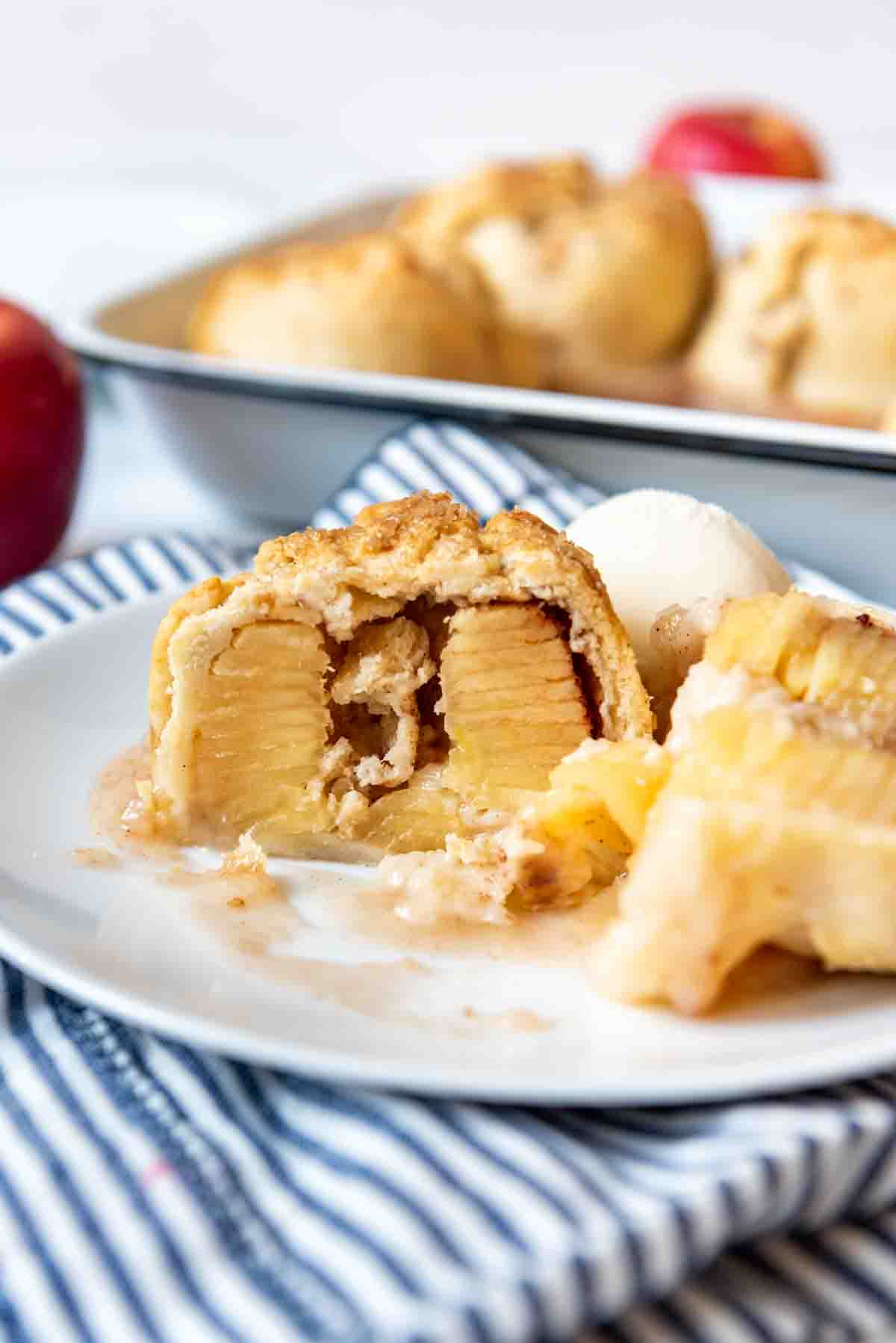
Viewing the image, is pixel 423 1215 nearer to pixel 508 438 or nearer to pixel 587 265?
pixel 508 438

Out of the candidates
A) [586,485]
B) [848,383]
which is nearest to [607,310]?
[848,383]

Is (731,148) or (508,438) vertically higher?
(508,438)

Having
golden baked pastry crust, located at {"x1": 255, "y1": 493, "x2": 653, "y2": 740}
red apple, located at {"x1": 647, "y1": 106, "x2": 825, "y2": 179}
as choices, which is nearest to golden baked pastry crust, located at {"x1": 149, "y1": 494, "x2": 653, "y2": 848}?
golden baked pastry crust, located at {"x1": 255, "y1": 493, "x2": 653, "y2": 740}

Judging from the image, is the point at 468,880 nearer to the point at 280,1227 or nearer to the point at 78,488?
the point at 280,1227

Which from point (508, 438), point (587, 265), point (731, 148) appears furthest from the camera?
point (731, 148)

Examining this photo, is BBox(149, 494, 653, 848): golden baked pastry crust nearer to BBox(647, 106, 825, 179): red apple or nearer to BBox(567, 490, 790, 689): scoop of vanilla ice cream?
BBox(567, 490, 790, 689): scoop of vanilla ice cream

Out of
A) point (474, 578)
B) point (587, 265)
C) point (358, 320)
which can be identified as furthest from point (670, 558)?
point (587, 265)
